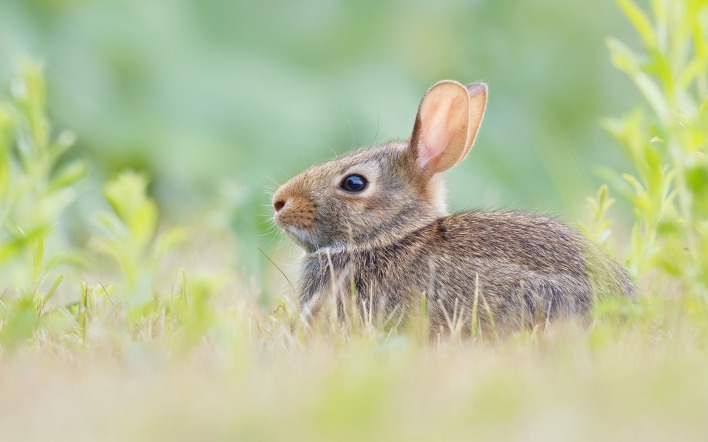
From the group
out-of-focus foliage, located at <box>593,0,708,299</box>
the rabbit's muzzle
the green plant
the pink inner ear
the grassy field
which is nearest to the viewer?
the grassy field

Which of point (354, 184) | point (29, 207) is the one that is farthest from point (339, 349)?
point (29, 207)

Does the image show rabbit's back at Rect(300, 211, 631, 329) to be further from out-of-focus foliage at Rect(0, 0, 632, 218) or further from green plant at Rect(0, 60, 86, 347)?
out-of-focus foliage at Rect(0, 0, 632, 218)

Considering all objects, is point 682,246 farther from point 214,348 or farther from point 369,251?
point 214,348

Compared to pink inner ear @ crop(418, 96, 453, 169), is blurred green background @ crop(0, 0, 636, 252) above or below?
above

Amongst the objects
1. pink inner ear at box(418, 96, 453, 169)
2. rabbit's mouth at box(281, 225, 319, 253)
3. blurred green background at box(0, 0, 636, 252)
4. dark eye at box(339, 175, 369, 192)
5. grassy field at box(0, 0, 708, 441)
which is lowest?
grassy field at box(0, 0, 708, 441)

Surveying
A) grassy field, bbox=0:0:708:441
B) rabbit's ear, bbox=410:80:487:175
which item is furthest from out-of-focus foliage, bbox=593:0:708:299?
rabbit's ear, bbox=410:80:487:175

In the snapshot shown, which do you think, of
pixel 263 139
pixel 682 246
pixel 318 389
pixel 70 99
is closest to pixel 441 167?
pixel 682 246

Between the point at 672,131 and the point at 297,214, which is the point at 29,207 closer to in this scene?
the point at 297,214

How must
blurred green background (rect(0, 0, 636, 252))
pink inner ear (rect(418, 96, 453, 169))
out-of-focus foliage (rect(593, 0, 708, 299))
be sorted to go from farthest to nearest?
blurred green background (rect(0, 0, 636, 252))
pink inner ear (rect(418, 96, 453, 169))
out-of-focus foliage (rect(593, 0, 708, 299))
